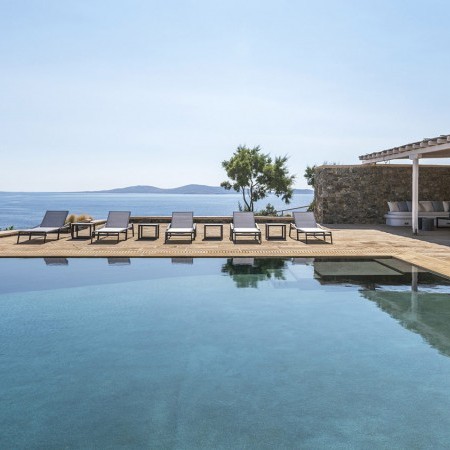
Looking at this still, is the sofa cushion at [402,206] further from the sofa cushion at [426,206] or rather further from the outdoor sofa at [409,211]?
the sofa cushion at [426,206]

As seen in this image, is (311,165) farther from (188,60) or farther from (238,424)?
(238,424)

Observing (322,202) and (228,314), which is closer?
(228,314)

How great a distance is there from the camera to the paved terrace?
31.1ft

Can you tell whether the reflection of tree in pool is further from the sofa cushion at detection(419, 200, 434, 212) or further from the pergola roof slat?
the sofa cushion at detection(419, 200, 434, 212)

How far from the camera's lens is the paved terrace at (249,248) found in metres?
9.48

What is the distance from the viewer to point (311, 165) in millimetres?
28984

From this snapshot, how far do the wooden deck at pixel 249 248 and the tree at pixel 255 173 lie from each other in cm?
1389

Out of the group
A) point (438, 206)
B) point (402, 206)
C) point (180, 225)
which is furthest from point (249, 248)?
point (438, 206)

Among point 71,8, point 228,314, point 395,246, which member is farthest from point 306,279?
point 71,8

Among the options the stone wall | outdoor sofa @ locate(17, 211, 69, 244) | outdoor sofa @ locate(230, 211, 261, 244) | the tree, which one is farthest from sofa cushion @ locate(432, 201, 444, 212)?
outdoor sofa @ locate(17, 211, 69, 244)

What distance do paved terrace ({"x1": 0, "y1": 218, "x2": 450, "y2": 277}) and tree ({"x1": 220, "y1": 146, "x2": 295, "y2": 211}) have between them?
13636 millimetres

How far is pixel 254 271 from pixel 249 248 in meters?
2.09

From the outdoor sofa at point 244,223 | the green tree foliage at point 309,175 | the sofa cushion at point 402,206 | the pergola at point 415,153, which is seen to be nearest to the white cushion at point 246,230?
the outdoor sofa at point 244,223

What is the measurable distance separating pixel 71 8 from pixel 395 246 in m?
11.1
